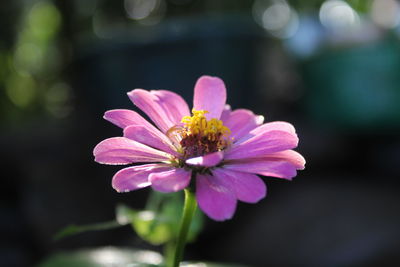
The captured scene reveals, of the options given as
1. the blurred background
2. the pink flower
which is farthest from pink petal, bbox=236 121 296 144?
the blurred background

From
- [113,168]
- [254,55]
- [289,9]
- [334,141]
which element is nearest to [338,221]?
[334,141]

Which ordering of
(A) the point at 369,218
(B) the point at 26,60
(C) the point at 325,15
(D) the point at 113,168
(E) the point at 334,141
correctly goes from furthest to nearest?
(B) the point at 26,60 < (C) the point at 325,15 < (E) the point at 334,141 < (D) the point at 113,168 < (A) the point at 369,218

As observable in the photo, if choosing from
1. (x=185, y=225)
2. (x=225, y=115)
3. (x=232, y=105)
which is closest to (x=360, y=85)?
(x=232, y=105)

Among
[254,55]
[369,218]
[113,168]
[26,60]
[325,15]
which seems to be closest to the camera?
[369,218]

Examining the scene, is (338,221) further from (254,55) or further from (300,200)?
(254,55)

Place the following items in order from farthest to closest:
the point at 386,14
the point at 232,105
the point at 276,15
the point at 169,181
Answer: the point at 276,15 < the point at 386,14 < the point at 232,105 < the point at 169,181

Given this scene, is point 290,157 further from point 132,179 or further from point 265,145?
point 132,179

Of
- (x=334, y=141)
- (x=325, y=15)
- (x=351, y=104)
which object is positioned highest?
(x=325, y=15)
